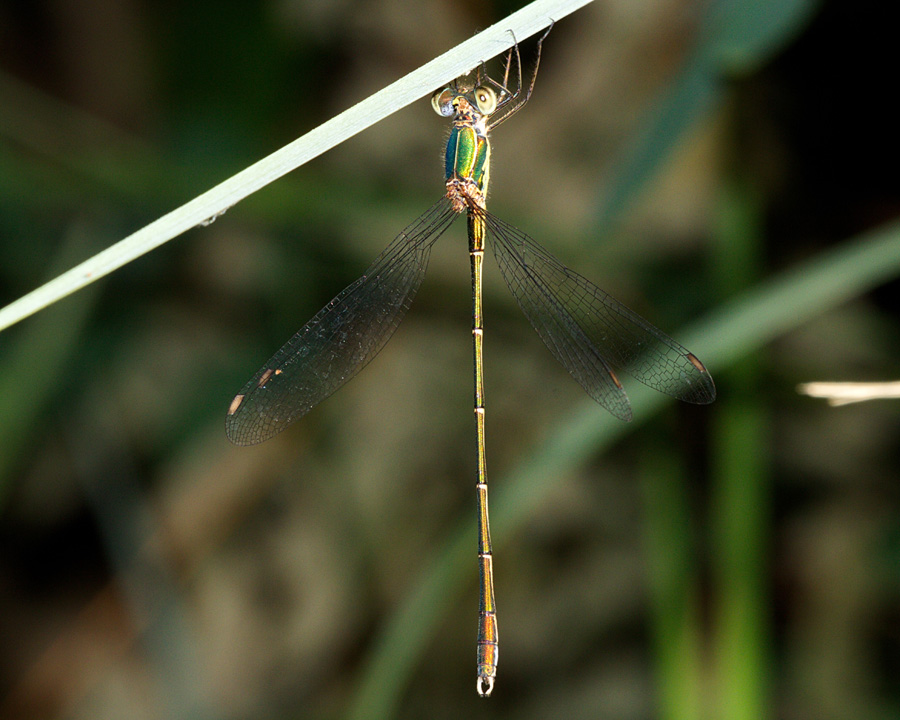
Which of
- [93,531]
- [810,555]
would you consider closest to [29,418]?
[93,531]

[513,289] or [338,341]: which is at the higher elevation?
[513,289]

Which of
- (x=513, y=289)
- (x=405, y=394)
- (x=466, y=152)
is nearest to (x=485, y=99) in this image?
(x=466, y=152)

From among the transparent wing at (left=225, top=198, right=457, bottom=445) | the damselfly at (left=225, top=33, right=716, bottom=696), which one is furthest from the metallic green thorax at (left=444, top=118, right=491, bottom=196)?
the transparent wing at (left=225, top=198, right=457, bottom=445)

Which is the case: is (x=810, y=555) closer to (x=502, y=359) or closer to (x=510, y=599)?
(x=510, y=599)

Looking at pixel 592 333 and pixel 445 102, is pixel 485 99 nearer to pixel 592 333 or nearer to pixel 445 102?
pixel 445 102

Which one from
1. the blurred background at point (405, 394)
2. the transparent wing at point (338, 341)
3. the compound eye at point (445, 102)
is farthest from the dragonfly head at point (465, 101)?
the blurred background at point (405, 394)

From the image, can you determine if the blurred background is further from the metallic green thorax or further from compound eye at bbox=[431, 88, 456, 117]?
compound eye at bbox=[431, 88, 456, 117]

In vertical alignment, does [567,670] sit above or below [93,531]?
below
